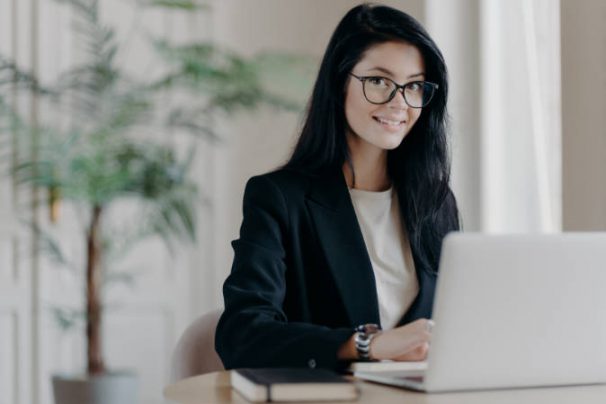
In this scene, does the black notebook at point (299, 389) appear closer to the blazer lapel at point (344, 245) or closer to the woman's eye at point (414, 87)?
the blazer lapel at point (344, 245)

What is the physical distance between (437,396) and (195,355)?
82 centimetres

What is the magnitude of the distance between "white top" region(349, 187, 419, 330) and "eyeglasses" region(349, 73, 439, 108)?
0.22 m

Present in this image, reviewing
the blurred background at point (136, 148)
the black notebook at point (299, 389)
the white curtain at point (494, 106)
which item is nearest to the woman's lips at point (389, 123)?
the black notebook at point (299, 389)

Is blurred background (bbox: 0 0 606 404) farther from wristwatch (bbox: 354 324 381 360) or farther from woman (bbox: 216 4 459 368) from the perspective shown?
wristwatch (bbox: 354 324 381 360)

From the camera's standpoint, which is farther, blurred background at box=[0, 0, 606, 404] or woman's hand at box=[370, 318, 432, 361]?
blurred background at box=[0, 0, 606, 404]

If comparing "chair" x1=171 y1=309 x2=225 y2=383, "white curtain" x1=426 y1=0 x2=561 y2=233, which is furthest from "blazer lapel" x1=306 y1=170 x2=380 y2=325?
"white curtain" x1=426 y1=0 x2=561 y2=233

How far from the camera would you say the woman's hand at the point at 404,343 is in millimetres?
1574

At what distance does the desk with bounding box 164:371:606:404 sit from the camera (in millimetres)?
1412

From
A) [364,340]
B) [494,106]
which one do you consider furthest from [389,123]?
[494,106]

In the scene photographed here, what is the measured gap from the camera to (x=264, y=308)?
1.91 meters

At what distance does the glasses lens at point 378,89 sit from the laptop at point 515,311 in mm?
769

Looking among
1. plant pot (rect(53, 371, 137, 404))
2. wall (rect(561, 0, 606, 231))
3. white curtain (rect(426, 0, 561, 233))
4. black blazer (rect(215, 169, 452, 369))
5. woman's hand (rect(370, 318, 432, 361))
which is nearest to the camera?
woman's hand (rect(370, 318, 432, 361))

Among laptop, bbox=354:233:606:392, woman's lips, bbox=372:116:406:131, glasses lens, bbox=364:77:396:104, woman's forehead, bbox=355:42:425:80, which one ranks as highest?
woman's forehead, bbox=355:42:425:80

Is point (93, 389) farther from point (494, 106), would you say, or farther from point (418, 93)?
point (418, 93)
